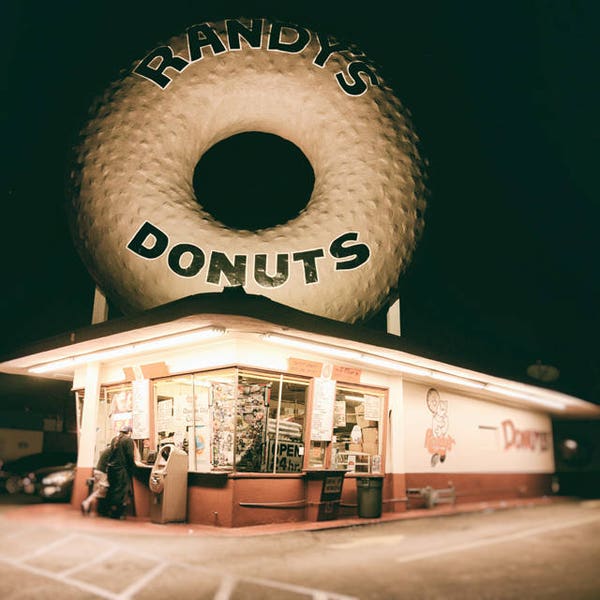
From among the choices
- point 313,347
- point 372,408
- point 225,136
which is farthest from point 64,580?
point 225,136

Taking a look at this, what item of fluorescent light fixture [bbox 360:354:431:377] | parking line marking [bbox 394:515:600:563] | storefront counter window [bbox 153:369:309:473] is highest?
fluorescent light fixture [bbox 360:354:431:377]

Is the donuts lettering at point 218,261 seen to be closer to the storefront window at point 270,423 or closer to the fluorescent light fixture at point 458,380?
the storefront window at point 270,423

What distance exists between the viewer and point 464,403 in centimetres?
1451

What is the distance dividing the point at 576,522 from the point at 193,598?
28.8 ft

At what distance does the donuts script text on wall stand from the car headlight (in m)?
5.58

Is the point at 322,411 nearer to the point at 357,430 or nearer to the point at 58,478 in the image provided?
the point at 357,430

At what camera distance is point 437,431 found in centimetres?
1323

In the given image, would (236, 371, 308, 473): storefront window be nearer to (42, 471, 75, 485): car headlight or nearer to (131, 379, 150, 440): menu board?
(131, 379, 150, 440): menu board

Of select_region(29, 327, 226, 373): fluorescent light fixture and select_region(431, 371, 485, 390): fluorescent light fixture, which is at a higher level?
select_region(29, 327, 226, 373): fluorescent light fixture

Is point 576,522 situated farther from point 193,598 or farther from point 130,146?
point 130,146

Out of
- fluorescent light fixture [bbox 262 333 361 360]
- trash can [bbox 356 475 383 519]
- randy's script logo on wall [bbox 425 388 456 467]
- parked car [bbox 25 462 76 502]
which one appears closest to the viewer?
fluorescent light fixture [bbox 262 333 361 360]

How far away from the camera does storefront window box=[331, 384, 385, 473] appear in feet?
35.7

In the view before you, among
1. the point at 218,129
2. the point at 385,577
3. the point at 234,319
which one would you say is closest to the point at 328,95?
the point at 218,129

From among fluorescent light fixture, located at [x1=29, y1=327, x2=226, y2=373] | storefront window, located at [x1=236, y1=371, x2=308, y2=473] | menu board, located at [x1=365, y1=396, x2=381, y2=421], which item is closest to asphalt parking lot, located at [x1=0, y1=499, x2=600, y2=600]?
storefront window, located at [x1=236, y1=371, x2=308, y2=473]
